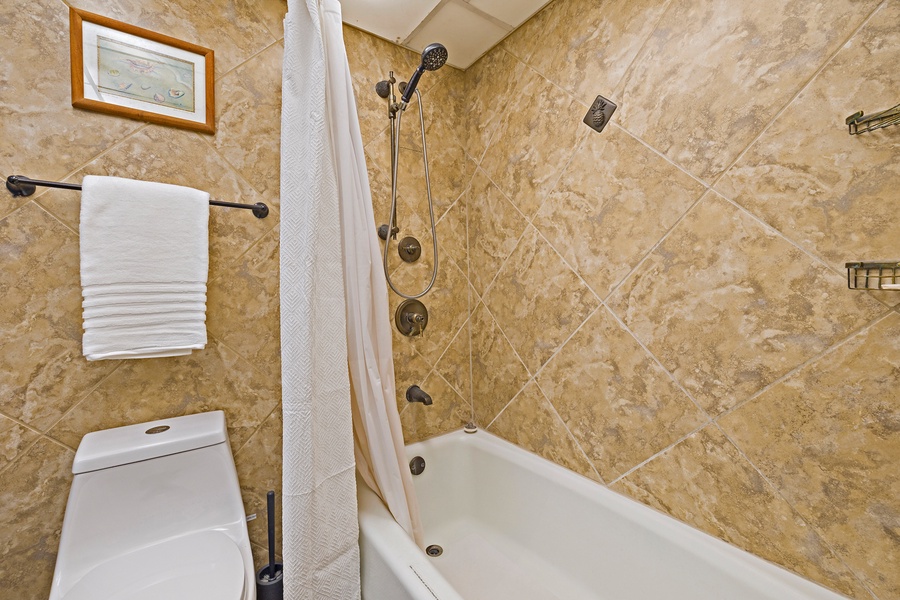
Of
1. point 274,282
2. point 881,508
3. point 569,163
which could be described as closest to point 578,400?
point 881,508

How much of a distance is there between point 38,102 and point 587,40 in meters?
1.63

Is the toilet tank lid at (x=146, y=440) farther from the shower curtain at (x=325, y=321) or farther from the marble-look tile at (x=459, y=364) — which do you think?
the marble-look tile at (x=459, y=364)

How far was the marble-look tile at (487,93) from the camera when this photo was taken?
5.14 feet

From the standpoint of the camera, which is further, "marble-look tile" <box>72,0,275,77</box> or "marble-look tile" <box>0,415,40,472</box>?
"marble-look tile" <box>72,0,275,77</box>

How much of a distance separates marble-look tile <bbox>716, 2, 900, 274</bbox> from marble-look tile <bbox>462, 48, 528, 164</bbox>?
3.21 ft

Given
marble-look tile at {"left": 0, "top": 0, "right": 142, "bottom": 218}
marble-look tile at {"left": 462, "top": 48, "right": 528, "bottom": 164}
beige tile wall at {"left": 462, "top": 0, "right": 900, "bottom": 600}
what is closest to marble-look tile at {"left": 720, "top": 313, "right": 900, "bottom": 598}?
beige tile wall at {"left": 462, "top": 0, "right": 900, "bottom": 600}

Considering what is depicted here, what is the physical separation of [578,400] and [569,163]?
854 millimetres

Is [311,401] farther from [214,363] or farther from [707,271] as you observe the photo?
[707,271]

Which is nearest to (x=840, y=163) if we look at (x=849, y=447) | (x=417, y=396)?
(x=849, y=447)

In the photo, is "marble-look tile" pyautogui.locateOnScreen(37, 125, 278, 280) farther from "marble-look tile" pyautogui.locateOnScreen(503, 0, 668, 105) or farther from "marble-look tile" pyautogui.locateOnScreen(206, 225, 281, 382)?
"marble-look tile" pyautogui.locateOnScreen(503, 0, 668, 105)

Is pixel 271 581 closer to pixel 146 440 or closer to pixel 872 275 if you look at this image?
pixel 146 440

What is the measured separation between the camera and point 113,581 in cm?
87

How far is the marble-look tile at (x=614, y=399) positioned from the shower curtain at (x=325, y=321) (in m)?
0.65

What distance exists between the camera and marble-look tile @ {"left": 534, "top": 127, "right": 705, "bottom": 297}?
108cm
